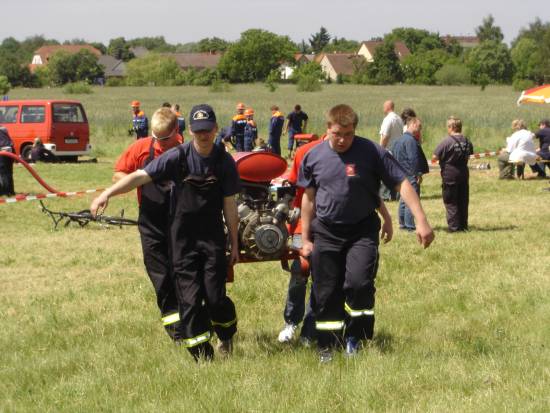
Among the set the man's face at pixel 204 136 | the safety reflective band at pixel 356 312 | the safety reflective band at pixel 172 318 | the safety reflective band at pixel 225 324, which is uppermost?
the man's face at pixel 204 136

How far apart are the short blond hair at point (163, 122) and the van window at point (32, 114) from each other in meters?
22.1

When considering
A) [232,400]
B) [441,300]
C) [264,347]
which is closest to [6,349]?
[264,347]

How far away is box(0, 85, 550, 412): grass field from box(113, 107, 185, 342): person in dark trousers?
44 centimetres

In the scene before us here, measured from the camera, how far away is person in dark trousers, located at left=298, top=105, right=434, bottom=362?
624 cm

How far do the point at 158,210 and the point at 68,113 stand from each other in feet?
75.1

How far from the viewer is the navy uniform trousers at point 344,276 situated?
628cm

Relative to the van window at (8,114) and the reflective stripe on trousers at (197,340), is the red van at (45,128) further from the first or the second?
the reflective stripe on trousers at (197,340)

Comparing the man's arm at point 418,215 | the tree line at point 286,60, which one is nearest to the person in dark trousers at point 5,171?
the man's arm at point 418,215

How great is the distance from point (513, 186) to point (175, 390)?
15.2 metres

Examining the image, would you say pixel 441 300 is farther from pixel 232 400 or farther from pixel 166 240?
pixel 232 400

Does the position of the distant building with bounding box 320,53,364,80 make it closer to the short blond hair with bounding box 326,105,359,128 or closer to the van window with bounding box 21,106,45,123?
the van window with bounding box 21,106,45,123

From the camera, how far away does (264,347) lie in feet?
23.4

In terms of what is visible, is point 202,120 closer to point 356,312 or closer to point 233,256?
point 233,256

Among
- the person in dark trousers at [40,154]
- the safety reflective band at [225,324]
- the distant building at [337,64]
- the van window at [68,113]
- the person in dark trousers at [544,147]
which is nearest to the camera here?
the safety reflective band at [225,324]
